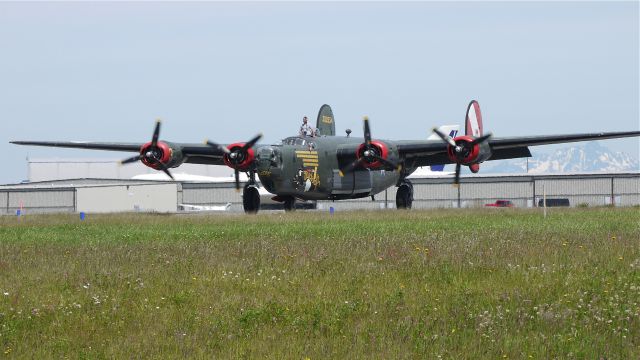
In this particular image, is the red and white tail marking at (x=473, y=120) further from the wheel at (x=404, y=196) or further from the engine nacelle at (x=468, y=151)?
the engine nacelle at (x=468, y=151)

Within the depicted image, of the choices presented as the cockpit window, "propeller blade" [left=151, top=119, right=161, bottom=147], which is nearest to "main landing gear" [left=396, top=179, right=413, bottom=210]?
the cockpit window

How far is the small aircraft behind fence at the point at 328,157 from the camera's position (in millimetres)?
44562

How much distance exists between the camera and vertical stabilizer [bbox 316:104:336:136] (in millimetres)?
52237

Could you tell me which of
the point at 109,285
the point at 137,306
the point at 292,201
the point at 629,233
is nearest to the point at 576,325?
the point at 137,306

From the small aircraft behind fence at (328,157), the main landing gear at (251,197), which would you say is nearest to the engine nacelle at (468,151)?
the small aircraft behind fence at (328,157)

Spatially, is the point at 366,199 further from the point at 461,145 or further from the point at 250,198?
the point at 461,145

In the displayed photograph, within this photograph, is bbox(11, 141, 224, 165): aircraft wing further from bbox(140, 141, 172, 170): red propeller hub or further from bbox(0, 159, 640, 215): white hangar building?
bbox(0, 159, 640, 215): white hangar building

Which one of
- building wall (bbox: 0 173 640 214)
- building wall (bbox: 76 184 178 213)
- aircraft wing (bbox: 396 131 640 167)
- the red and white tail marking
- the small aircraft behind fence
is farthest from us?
building wall (bbox: 0 173 640 214)

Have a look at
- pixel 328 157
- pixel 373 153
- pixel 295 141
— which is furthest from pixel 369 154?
pixel 295 141

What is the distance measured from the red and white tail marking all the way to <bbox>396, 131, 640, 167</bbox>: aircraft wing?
23.6 ft

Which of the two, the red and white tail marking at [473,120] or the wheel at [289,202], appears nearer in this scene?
the wheel at [289,202]

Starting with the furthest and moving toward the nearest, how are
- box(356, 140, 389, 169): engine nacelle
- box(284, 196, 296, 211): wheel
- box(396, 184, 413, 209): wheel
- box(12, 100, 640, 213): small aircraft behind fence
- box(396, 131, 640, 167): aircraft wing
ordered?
box(396, 184, 413, 209): wheel, box(284, 196, 296, 211): wheel, box(356, 140, 389, 169): engine nacelle, box(12, 100, 640, 213): small aircraft behind fence, box(396, 131, 640, 167): aircraft wing

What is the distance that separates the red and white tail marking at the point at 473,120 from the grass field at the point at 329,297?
3134 centimetres

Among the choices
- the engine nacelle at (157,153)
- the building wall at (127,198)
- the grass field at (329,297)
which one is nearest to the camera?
the grass field at (329,297)
